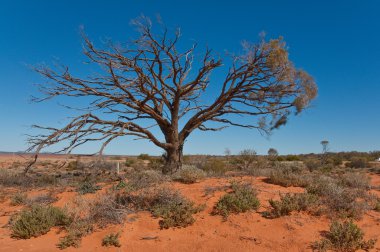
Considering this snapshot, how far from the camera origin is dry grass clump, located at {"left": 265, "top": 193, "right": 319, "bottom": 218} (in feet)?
27.6

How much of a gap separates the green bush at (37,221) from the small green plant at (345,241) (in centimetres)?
617

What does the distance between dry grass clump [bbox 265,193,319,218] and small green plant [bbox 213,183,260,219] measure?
0.47m

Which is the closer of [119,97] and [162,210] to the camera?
[162,210]

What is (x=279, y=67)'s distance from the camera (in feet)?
46.3

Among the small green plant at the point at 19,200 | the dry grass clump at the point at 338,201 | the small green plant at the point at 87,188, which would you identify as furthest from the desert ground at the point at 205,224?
the small green plant at the point at 19,200

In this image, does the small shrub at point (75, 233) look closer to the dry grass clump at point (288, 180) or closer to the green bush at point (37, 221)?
the green bush at point (37, 221)

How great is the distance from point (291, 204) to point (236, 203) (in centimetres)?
136

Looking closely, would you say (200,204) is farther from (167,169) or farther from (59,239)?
(167,169)

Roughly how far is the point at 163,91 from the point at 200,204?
718 cm

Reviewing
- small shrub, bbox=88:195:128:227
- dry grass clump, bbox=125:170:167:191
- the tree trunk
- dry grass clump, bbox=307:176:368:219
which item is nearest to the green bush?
small shrub, bbox=88:195:128:227

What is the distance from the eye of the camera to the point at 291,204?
8.45m

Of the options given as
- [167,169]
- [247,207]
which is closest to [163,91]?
[167,169]

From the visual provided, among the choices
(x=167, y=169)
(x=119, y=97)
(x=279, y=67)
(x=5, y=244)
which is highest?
(x=279, y=67)

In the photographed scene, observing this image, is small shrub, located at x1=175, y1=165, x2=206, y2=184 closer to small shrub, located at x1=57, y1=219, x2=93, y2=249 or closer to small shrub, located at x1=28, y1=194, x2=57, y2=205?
small shrub, located at x1=57, y1=219, x2=93, y2=249
